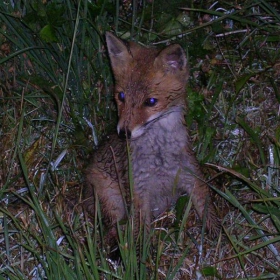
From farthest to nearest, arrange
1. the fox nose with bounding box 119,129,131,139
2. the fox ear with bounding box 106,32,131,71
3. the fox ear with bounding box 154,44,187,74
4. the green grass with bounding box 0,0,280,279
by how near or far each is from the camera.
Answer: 1. the green grass with bounding box 0,0,280,279
2. the fox ear with bounding box 106,32,131,71
3. the fox ear with bounding box 154,44,187,74
4. the fox nose with bounding box 119,129,131,139

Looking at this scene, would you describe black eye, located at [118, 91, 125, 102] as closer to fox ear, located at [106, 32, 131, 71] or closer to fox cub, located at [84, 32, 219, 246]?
fox cub, located at [84, 32, 219, 246]

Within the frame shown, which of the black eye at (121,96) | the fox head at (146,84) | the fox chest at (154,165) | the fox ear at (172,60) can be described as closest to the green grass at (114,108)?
the fox chest at (154,165)

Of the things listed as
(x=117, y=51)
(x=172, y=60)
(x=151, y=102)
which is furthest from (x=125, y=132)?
(x=117, y=51)

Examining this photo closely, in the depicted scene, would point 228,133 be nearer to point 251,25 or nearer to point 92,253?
point 251,25

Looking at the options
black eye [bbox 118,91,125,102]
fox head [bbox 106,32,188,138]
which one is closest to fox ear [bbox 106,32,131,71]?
fox head [bbox 106,32,188,138]

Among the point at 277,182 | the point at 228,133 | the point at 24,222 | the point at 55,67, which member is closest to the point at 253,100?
the point at 228,133

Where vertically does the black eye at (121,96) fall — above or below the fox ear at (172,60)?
below

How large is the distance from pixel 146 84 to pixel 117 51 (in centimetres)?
46

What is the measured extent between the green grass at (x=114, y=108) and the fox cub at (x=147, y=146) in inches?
6.3

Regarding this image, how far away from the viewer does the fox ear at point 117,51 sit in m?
4.91

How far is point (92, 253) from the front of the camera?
4.03 meters

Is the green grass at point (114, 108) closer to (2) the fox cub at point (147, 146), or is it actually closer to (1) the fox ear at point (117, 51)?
(2) the fox cub at point (147, 146)

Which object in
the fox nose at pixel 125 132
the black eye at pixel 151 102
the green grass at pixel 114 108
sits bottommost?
the green grass at pixel 114 108

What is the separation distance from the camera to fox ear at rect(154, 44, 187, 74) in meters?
4.62
